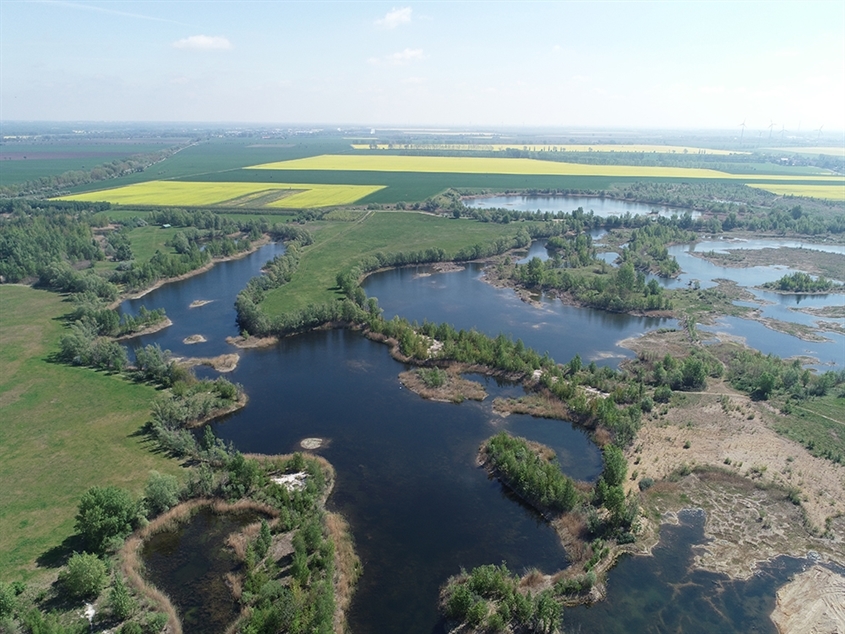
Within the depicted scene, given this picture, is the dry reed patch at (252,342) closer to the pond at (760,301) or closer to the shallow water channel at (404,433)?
the shallow water channel at (404,433)

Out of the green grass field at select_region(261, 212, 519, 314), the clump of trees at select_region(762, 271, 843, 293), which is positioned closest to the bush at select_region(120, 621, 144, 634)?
the green grass field at select_region(261, 212, 519, 314)

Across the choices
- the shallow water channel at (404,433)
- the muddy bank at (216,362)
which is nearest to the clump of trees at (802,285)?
the shallow water channel at (404,433)

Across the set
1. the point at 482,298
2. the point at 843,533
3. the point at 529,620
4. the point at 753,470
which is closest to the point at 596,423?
the point at 753,470

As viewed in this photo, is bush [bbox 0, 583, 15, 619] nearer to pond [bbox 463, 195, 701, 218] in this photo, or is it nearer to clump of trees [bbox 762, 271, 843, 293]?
clump of trees [bbox 762, 271, 843, 293]

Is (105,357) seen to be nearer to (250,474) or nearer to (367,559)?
(250,474)

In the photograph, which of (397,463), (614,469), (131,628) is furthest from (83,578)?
(614,469)

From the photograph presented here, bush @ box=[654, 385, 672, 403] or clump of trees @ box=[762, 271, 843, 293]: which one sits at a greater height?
clump of trees @ box=[762, 271, 843, 293]

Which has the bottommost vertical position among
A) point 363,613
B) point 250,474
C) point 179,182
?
point 363,613
